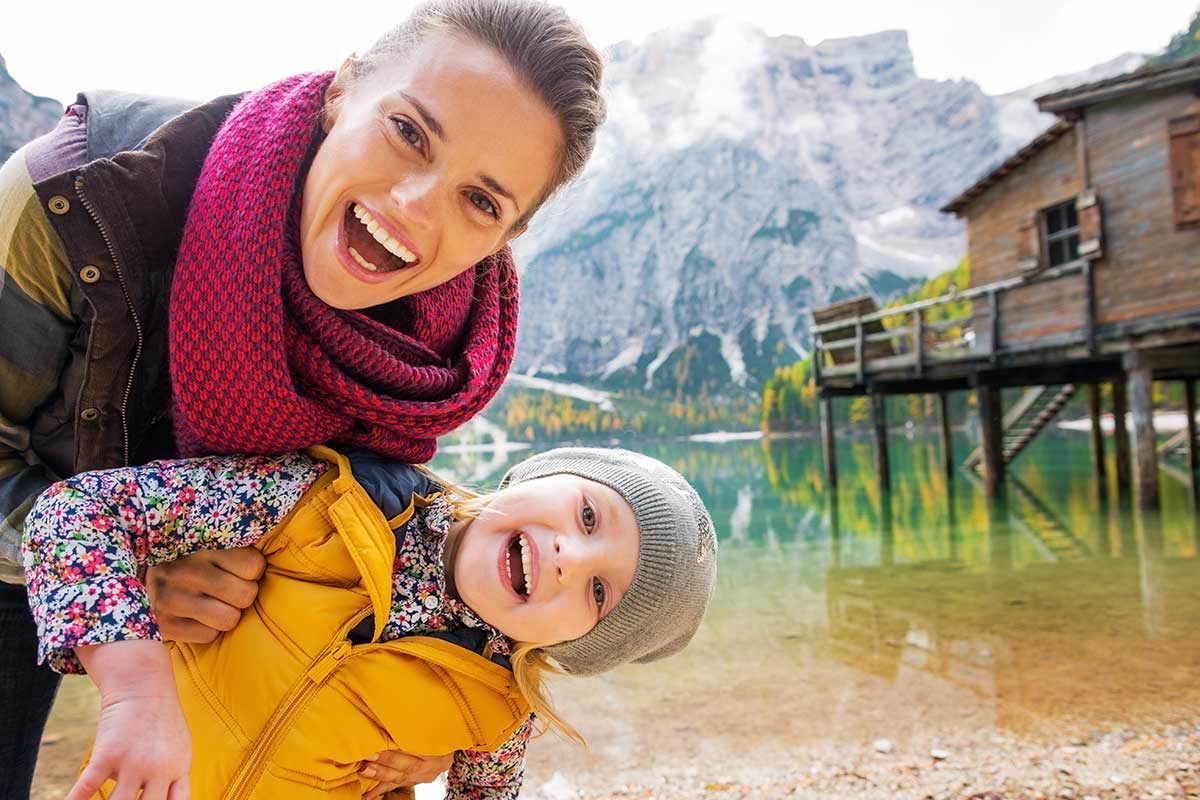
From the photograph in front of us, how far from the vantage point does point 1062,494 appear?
522 inches

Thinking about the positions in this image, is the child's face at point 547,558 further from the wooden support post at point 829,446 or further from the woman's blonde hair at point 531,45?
the wooden support post at point 829,446

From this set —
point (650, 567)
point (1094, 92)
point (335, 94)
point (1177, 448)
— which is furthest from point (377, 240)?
point (1177, 448)

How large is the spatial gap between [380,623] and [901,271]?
15149 cm

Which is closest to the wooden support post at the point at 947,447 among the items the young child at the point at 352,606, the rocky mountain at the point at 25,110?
the young child at the point at 352,606

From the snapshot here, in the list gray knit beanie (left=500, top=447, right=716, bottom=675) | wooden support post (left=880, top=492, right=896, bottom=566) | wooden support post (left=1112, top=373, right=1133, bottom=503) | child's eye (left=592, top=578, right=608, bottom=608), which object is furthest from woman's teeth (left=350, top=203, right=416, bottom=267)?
wooden support post (left=1112, top=373, right=1133, bottom=503)

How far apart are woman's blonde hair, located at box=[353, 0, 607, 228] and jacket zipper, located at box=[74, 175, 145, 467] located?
0.51 metres

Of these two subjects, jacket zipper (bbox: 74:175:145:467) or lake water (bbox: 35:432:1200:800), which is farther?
lake water (bbox: 35:432:1200:800)

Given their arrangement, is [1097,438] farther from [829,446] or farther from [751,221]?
[751,221]

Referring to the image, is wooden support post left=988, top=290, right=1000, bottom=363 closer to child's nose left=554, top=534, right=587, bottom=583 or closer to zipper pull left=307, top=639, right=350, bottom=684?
child's nose left=554, top=534, right=587, bottom=583

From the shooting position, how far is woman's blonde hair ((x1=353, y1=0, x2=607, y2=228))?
140 cm

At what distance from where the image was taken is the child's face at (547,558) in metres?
1.63

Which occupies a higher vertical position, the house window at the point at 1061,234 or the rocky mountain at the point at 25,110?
the rocky mountain at the point at 25,110

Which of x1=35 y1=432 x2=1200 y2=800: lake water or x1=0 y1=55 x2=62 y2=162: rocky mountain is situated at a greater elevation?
x1=0 y1=55 x2=62 y2=162: rocky mountain

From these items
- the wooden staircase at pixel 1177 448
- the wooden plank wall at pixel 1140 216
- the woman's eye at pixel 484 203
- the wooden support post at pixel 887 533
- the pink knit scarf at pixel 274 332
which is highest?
the wooden plank wall at pixel 1140 216
